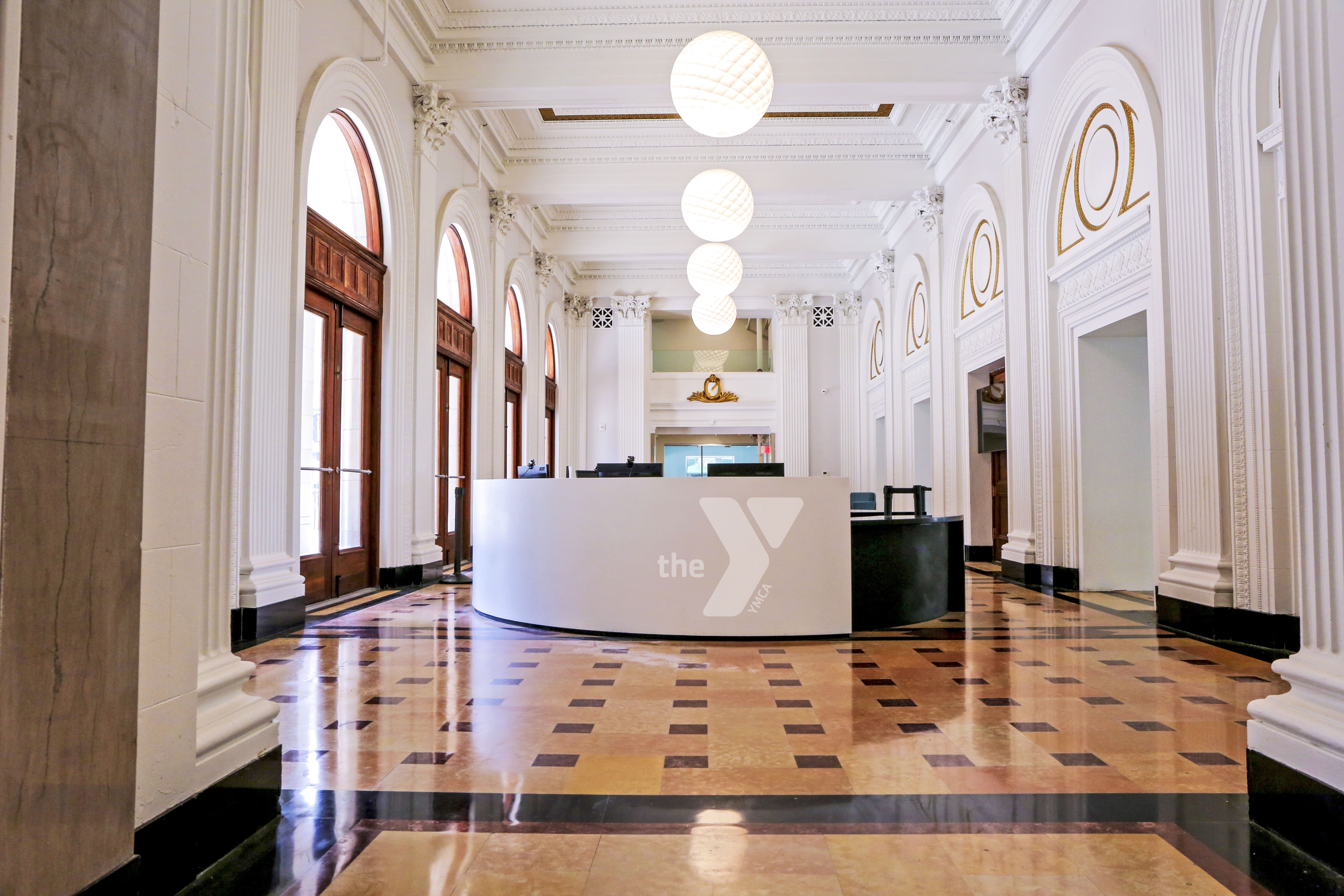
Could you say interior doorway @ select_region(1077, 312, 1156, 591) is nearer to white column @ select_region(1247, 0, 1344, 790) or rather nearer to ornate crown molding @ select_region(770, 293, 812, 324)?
white column @ select_region(1247, 0, 1344, 790)

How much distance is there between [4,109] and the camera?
1419mm

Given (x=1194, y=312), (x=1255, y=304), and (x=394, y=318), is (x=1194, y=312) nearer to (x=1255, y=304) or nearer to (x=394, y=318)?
(x=1255, y=304)

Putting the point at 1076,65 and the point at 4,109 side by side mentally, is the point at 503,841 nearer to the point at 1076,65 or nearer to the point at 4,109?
the point at 4,109

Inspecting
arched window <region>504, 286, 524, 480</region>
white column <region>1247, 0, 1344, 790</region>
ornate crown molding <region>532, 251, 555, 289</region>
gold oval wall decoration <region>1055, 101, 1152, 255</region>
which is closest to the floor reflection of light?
white column <region>1247, 0, 1344, 790</region>

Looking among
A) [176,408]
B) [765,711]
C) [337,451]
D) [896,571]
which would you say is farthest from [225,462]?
[337,451]

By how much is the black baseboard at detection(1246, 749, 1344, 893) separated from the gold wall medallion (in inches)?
646

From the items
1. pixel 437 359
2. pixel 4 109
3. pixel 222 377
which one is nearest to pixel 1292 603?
pixel 222 377

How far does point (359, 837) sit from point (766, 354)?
17.5 meters

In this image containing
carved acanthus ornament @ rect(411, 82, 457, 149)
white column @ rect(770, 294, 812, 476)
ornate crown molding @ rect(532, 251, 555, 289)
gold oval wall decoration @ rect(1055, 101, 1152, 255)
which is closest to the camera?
gold oval wall decoration @ rect(1055, 101, 1152, 255)

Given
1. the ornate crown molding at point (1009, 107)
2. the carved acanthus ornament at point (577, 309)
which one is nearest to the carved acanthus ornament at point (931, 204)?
the ornate crown molding at point (1009, 107)

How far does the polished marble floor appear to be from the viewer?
201cm

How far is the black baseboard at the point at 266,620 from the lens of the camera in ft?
16.5

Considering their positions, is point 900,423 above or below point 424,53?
below

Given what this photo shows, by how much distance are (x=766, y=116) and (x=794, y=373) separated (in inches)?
324
